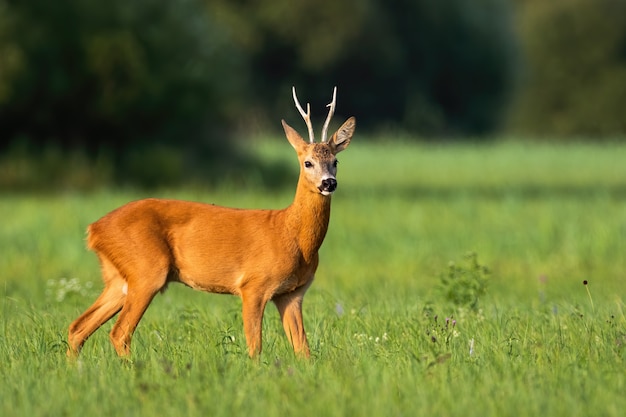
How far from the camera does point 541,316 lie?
962 centimetres

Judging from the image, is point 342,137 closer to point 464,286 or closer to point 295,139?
point 295,139

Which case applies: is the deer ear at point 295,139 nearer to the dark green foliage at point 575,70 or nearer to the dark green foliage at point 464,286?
the dark green foliage at point 464,286

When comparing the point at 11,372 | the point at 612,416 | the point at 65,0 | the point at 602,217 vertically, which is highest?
the point at 65,0

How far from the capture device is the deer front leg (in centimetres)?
Answer: 814

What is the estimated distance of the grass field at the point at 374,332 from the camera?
677cm

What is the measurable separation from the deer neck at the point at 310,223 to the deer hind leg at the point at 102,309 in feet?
3.92

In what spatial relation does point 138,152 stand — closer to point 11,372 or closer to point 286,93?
point 11,372

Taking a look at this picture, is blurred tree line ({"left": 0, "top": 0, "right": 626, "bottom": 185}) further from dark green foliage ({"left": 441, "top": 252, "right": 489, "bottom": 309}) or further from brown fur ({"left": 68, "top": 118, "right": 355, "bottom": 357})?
brown fur ({"left": 68, "top": 118, "right": 355, "bottom": 357})

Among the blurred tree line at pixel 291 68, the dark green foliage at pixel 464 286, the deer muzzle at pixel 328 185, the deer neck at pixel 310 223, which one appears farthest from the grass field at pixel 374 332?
the blurred tree line at pixel 291 68

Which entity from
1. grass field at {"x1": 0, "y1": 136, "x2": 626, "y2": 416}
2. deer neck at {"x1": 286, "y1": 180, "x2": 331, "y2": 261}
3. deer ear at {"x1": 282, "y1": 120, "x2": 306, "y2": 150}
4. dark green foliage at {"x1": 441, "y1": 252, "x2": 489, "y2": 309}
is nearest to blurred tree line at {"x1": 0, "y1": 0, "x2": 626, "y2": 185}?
grass field at {"x1": 0, "y1": 136, "x2": 626, "y2": 416}

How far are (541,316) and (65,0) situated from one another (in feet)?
64.1

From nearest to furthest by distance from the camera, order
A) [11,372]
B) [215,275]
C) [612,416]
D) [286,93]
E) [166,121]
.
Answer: [612,416] → [11,372] → [215,275] → [166,121] → [286,93]

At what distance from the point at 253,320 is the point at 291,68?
52884 mm

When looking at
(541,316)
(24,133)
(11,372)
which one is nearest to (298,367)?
(11,372)
